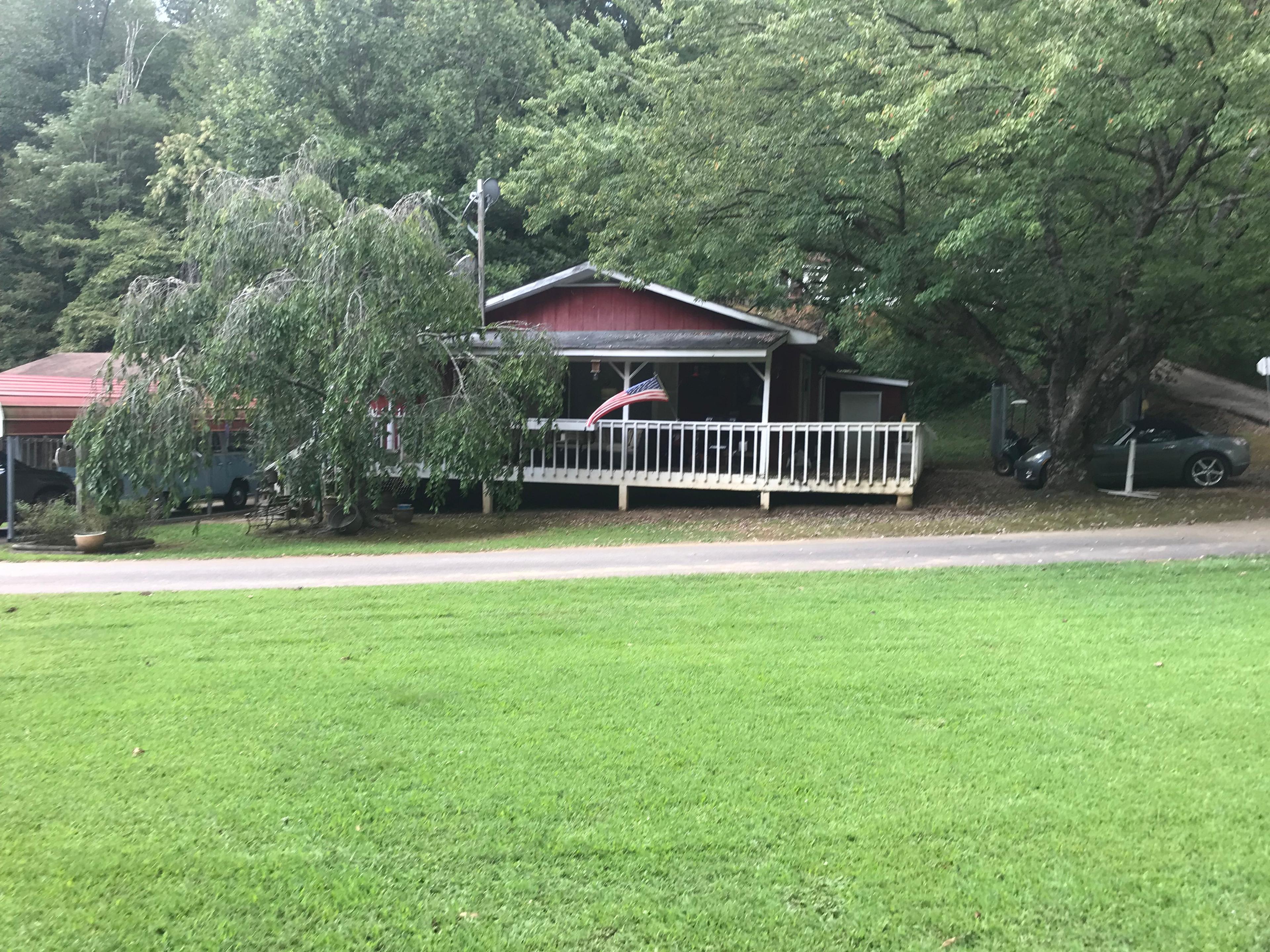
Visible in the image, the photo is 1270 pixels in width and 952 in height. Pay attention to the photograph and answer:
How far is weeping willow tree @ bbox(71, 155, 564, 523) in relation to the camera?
13.7m

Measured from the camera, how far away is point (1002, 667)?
626 centimetres

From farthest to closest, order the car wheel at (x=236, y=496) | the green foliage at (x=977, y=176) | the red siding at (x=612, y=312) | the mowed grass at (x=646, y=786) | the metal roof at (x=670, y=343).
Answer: the car wheel at (x=236, y=496)
the red siding at (x=612, y=312)
the metal roof at (x=670, y=343)
the green foliage at (x=977, y=176)
the mowed grass at (x=646, y=786)

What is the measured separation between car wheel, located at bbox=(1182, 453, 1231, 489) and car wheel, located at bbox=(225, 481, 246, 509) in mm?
19403

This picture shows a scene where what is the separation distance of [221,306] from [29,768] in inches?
442

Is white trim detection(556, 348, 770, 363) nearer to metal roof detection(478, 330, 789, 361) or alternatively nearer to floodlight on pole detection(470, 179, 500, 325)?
metal roof detection(478, 330, 789, 361)

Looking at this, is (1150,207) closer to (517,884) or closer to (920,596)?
(920,596)

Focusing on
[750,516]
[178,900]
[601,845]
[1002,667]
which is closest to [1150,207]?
[750,516]

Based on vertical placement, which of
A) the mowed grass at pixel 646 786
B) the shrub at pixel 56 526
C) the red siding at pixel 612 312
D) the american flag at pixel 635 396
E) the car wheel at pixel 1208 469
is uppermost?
the red siding at pixel 612 312

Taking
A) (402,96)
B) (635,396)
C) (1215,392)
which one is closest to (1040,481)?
(635,396)

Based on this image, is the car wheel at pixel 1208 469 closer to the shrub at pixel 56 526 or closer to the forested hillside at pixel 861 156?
the forested hillside at pixel 861 156

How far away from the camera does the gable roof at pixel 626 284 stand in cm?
1780

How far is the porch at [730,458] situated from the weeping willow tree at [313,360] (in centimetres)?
246

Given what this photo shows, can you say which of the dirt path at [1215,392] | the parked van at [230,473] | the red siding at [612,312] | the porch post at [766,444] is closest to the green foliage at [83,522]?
the parked van at [230,473]

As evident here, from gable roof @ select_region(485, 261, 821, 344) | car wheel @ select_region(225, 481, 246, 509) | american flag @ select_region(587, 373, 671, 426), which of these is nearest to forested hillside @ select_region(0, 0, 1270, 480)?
gable roof @ select_region(485, 261, 821, 344)
